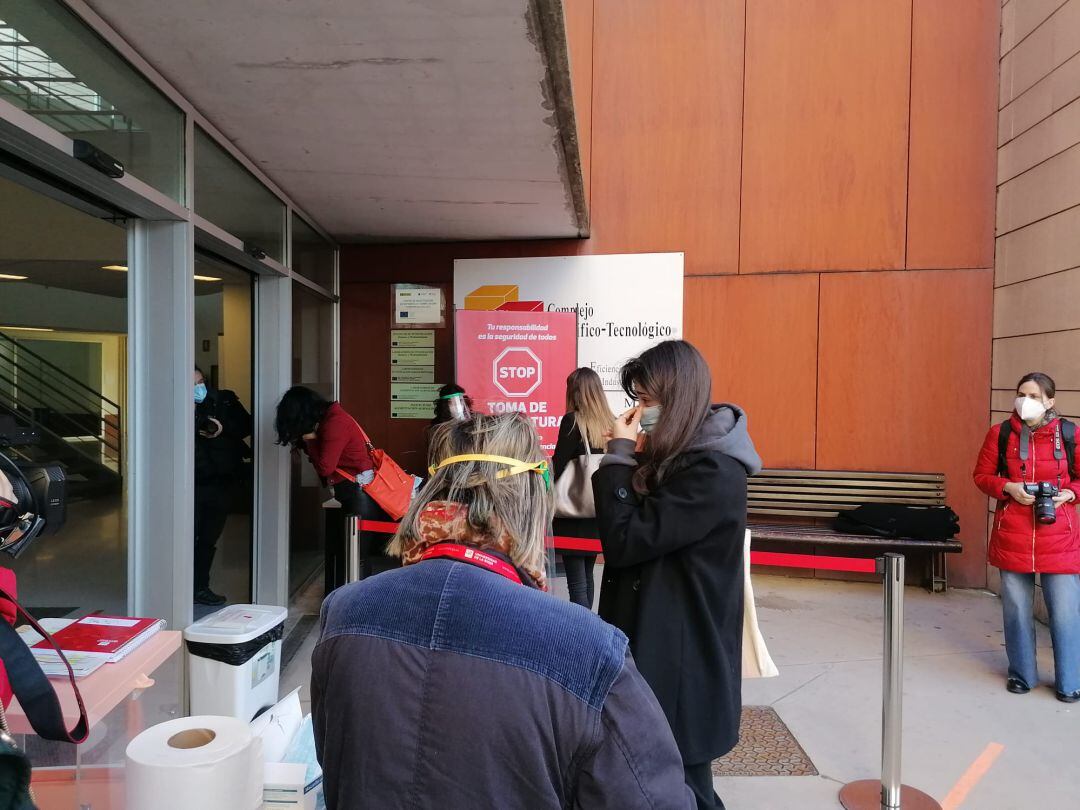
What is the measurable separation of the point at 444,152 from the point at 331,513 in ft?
8.56

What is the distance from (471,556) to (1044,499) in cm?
386

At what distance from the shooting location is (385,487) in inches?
184

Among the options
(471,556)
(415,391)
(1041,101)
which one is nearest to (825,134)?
(1041,101)

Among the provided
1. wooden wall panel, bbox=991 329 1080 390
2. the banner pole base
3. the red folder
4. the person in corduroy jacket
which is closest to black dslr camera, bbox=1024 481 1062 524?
wooden wall panel, bbox=991 329 1080 390

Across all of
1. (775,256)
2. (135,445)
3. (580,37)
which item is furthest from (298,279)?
(775,256)

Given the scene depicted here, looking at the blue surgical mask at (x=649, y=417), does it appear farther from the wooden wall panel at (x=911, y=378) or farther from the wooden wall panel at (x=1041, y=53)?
the wooden wall panel at (x=1041, y=53)

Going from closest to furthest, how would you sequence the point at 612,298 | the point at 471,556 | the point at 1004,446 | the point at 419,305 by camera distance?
the point at 471,556 < the point at 1004,446 < the point at 612,298 < the point at 419,305

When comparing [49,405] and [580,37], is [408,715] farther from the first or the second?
[580,37]

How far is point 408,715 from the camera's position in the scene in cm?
97

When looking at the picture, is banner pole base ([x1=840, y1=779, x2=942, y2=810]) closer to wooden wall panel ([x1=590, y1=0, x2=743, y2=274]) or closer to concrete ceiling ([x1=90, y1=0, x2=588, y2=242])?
concrete ceiling ([x1=90, y1=0, x2=588, y2=242])

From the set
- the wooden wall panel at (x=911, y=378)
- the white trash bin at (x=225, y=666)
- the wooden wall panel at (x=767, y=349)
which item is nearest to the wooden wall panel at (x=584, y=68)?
the wooden wall panel at (x=767, y=349)

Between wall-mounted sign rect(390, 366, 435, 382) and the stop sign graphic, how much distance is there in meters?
0.80

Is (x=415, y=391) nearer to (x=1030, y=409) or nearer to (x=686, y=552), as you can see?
(x=1030, y=409)

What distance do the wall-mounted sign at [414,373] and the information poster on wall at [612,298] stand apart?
2.32ft
